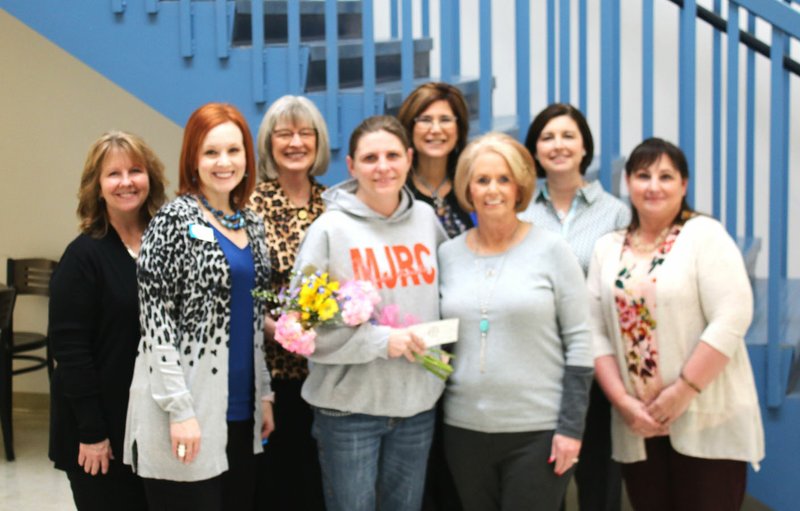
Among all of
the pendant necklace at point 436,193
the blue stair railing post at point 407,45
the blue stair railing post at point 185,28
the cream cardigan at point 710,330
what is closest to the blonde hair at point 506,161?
the pendant necklace at point 436,193

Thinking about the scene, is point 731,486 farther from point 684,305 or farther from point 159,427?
point 159,427

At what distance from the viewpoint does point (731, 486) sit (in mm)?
2467

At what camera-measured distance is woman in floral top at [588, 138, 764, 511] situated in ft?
7.98

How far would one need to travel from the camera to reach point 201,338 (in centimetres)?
220

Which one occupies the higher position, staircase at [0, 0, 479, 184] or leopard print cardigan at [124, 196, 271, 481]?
staircase at [0, 0, 479, 184]

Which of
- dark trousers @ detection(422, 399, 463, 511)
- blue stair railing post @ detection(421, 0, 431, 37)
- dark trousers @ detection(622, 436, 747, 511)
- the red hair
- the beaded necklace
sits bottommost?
dark trousers @ detection(422, 399, 463, 511)

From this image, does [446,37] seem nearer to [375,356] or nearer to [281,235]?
[281,235]

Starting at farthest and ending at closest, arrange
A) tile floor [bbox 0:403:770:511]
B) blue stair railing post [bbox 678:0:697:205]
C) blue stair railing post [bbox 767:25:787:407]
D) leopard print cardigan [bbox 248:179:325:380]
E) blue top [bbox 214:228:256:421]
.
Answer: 1. tile floor [bbox 0:403:770:511]
2. blue stair railing post [bbox 678:0:697:205]
3. blue stair railing post [bbox 767:25:787:407]
4. leopard print cardigan [bbox 248:179:325:380]
5. blue top [bbox 214:228:256:421]

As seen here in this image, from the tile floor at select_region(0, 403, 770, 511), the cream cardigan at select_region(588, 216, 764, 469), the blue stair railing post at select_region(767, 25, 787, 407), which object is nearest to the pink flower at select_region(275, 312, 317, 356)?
the cream cardigan at select_region(588, 216, 764, 469)

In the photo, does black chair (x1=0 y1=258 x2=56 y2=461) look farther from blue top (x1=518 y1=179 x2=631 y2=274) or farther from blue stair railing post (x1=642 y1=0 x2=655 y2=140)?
blue stair railing post (x1=642 y1=0 x2=655 y2=140)

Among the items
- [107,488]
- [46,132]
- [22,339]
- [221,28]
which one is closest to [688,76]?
[221,28]

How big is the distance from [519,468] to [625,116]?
3.13 meters

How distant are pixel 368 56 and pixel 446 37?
0.30 m

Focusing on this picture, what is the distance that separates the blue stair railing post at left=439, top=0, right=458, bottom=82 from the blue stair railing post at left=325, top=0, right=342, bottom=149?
40cm
